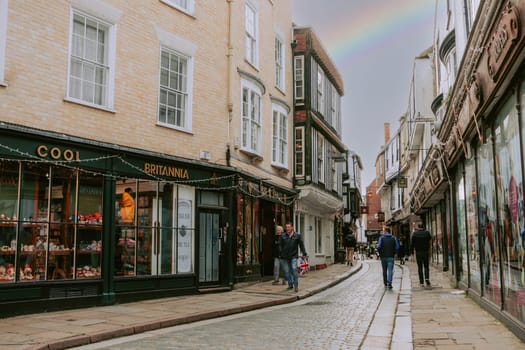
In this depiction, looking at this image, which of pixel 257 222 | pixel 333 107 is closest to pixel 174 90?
pixel 257 222

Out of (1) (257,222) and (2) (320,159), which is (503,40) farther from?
(2) (320,159)

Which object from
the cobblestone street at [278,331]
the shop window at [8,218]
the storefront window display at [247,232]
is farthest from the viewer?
the storefront window display at [247,232]

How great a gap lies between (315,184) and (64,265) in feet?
49.8

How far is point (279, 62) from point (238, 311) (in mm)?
12485

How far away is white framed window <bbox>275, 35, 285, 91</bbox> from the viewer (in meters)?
21.2

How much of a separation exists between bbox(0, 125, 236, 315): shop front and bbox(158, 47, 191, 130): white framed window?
1.19 meters

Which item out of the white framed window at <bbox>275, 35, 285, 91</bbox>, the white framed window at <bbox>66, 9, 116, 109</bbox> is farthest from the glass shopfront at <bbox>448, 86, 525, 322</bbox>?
the white framed window at <bbox>275, 35, 285, 91</bbox>

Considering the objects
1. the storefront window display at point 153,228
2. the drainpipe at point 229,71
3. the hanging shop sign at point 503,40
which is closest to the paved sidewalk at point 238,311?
the storefront window display at point 153,228

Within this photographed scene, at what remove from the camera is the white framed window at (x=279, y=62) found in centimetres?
2119

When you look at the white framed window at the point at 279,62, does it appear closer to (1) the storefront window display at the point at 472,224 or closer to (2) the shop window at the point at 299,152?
(2) the shop window at the point at 299,152

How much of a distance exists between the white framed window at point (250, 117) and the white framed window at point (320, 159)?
7131mm

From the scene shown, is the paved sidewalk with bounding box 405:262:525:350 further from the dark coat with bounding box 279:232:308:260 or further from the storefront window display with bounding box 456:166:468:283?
the dark coat with bounding box 279:232:308:260

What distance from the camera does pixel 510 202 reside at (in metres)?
7.41

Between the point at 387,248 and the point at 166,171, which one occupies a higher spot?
the point at 166,171
